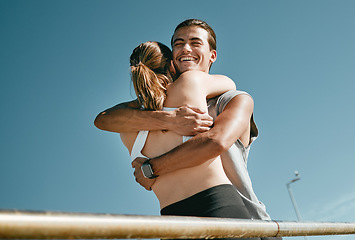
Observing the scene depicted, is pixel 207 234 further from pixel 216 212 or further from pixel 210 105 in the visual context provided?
pixel 210 105

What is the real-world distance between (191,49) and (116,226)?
2259 millimetres

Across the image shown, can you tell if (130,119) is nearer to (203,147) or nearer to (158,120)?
(158,120)

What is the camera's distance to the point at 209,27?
3.10m

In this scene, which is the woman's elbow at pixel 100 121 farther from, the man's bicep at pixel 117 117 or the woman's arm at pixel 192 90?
the woman's arm at pixel 192 90

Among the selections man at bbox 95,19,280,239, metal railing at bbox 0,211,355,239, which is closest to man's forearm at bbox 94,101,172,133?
man at bbox 95,19,280,239

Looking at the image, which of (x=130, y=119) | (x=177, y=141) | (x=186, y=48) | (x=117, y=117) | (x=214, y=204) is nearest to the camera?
(x=214, y=204)

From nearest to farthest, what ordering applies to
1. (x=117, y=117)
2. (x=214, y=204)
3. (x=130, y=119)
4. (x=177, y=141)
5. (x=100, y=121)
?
(x=214, y=204), (x=177, y=141), (x=130, y=119), (x=117, y=117), (x=100, y=121)

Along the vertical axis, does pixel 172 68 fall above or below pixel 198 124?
above

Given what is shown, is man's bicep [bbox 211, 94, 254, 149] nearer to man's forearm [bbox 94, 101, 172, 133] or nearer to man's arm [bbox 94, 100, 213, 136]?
man's arm [bbox 94, 100, 213, 136]

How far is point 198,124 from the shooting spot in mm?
2197

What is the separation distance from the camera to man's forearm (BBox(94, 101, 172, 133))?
230 cm

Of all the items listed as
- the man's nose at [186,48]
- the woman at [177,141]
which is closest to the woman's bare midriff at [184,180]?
the woman at [177,141]

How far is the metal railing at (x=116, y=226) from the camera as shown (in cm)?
67

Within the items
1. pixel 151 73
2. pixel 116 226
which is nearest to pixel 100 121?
pixel 151 73
